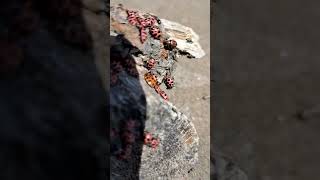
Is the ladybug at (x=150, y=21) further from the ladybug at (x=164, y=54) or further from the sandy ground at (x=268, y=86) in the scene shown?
the sandy ground at (x=268, y=86)

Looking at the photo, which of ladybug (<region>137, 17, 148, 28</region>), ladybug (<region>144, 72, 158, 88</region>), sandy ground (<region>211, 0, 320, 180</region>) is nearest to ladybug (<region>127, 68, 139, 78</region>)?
ladybug (<region>144, 72, 158, 88</region>)

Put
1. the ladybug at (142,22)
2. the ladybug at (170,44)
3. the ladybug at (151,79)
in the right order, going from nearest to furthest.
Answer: the ladybug at (151,79) < the ladybug at (142,22) < the ladybug at (170,44)

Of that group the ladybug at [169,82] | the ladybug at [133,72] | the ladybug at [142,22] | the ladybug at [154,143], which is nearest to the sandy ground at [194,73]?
the ladybug at [169,82]

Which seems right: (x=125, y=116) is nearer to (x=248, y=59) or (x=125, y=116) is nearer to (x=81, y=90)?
(x=81, y=90)

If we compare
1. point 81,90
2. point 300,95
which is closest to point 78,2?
point 81,90

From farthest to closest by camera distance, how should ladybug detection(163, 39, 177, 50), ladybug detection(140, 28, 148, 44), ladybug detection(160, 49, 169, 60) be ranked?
ladybug detection(163, 39, 177, 50)
ladybug detection(160, 49, 169, 60)
ladybug detection(140, 28, 148, 44)

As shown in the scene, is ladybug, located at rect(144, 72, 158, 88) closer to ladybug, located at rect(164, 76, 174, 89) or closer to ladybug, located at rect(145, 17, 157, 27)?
ladybug, located at rect(164, 76, 174, 89)

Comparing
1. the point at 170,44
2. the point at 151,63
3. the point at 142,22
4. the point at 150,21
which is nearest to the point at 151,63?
the point at 151,63
